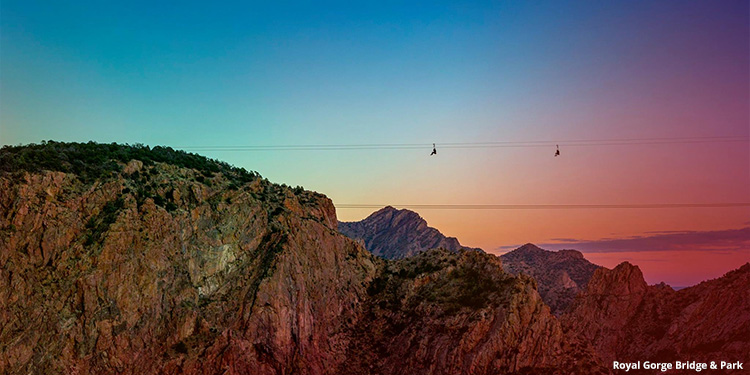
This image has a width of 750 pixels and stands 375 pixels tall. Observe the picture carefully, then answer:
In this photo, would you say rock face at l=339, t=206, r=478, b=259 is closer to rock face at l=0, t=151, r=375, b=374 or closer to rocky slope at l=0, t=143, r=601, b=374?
rocky slope at l=0, t=143, r=601, b=374

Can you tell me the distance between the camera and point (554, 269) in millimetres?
168500

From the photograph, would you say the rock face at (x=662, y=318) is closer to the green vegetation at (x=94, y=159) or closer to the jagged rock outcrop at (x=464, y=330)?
the jagged rock outcrop at (x=464, y=330)

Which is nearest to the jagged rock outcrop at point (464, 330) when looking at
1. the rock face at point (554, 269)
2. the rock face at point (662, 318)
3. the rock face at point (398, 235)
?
the rock face at point (662, 318)

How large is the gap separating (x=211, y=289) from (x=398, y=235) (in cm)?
11428

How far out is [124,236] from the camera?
72625 mm

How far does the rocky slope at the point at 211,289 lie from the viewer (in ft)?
220

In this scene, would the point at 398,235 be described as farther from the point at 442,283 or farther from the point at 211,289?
the point at 211,289

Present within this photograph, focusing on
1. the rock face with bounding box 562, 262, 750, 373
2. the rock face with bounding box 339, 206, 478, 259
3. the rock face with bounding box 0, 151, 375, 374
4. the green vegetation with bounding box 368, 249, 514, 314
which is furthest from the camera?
the rock face with bounding box 339, 206, 478, 259

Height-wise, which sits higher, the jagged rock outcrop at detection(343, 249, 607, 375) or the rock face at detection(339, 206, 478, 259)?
the rock face at detection(339, 206, 478, 259)

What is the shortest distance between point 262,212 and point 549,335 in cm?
4230

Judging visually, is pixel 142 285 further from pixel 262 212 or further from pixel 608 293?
pixel 608 293

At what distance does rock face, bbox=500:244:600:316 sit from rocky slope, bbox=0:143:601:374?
61.6m

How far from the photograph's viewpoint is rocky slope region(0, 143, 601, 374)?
6694 centimetres

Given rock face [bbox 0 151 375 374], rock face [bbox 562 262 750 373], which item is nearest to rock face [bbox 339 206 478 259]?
rock face [bbox 562 262 750 373]
